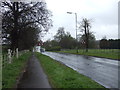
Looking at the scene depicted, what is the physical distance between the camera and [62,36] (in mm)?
102250

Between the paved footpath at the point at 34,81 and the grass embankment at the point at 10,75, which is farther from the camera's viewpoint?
the grass embankment at the point at 10,75

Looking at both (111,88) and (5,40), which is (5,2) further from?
(111,88)

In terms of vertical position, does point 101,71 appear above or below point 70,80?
below

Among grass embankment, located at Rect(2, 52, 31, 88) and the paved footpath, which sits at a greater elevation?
grass embankment, located at Rect(2, 52, 31, 88)

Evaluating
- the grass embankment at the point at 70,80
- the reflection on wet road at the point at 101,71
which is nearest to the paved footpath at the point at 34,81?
the grass embankment at the point at 70,80

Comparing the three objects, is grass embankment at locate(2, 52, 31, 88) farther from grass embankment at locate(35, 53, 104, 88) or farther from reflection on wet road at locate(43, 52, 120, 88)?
reflection on wet road at locate(43, 52, 120, 88)

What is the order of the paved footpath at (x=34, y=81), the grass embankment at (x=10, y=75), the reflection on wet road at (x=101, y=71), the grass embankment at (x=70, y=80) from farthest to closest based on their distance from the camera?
the reflection on wet road at (x=101, y=71)
the grass embankment at (x=10, y=75)
the paved footpath at (x=34, y=81)
the grass embankment at (x=70, y=80)

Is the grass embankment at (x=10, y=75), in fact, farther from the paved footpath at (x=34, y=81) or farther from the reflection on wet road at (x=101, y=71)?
the reflection on wet road at (x=101, y=71)

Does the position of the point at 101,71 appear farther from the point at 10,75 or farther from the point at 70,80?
the point at 10,75

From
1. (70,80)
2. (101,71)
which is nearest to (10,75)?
(70,80)

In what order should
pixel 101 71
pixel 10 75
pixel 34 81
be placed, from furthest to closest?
pixel 101 71 → pixel 10 75 → pixel 34 81

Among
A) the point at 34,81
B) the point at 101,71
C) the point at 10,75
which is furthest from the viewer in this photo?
the point at 101,71

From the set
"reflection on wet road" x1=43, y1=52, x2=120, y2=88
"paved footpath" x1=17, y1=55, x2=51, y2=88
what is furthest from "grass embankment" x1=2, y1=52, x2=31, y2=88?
"reflection on wet road" x1=43, y1=52, x2=120, y2=88

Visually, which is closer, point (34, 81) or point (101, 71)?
point (34, 81)
